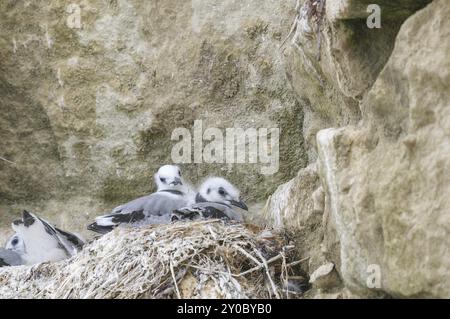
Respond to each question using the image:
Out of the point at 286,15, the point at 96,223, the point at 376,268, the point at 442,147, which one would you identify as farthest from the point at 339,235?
the point at 286,15

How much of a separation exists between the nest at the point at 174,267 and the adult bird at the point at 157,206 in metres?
0.30

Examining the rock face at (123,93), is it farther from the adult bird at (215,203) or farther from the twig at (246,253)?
the twig at (246,253)

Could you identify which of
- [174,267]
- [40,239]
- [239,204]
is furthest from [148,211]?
[174,267]

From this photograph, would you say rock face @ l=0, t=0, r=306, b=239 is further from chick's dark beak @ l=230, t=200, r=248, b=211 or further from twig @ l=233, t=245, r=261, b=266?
twig @ l=233, t=245, r=261, b=266

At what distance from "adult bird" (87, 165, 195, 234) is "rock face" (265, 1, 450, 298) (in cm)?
136

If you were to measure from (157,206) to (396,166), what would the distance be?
80.0 inches

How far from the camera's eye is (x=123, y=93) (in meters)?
5.37

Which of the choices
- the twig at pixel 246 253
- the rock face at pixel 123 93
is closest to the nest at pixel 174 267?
the twig at pixel 246 253

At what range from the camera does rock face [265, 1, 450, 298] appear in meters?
2.83

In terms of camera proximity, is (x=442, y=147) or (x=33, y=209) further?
(x=33, y=209)

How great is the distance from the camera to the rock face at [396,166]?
2832mm

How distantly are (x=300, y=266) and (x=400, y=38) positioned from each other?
4.45ft

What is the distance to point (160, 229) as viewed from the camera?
4.27m

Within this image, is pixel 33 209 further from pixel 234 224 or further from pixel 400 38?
pixel 400 38
